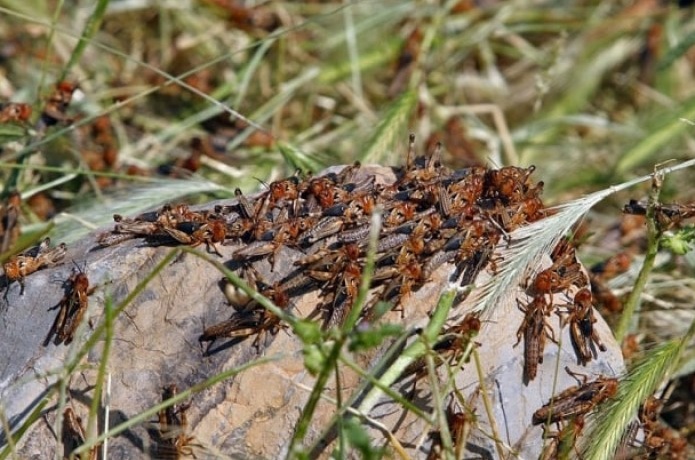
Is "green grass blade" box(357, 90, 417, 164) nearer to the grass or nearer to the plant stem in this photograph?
the grass

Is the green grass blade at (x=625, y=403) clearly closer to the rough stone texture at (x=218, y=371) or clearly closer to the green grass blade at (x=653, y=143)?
the rough stone texture at (x=218, y=371)

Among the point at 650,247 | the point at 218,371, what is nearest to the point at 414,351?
the point at 218,371

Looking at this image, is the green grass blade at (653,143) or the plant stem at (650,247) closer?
the plant stem at (650,247)

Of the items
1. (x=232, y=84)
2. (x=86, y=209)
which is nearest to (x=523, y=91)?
(x=232, y=84)

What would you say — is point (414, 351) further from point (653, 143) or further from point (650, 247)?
point (653, 143)

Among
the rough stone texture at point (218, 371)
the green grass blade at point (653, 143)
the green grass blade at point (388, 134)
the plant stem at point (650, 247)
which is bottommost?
the rough stone texture at point (218, 371)

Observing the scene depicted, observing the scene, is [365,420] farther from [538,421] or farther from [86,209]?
[86,209]

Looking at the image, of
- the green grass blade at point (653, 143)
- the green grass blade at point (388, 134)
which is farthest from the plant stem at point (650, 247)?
the green grass blade at point (653, 143)

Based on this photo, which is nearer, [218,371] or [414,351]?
[414,351]
